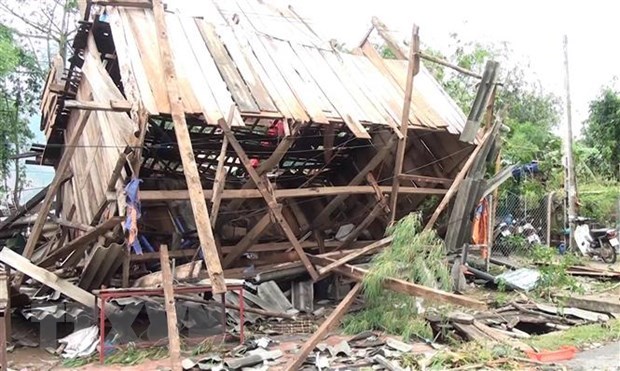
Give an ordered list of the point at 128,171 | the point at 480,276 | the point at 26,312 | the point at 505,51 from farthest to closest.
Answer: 1. the point at 505,51
2. the point at 480,276
3. the point at 26,312
4. the point at 128,171

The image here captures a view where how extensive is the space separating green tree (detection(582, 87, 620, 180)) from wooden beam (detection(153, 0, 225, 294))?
16.8 m

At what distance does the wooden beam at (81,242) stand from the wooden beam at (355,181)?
3.87 meters

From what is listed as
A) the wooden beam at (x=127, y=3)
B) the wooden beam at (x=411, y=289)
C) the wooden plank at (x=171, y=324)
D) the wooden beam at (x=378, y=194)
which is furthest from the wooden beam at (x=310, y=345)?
the wooden beam at (x=127, y=3)

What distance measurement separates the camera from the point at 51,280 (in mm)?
7418

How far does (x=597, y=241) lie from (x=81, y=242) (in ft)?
40.7

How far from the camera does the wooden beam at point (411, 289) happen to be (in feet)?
19.1

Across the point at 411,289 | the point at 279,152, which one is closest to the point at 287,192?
the point at 279,152

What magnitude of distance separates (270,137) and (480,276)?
17.7 ft

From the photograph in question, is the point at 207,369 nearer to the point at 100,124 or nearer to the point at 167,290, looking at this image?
the point at 167,290

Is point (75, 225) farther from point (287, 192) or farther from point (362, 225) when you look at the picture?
point (362, 225)

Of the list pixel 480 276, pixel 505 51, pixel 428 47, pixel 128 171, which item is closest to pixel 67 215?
pixel 128 171

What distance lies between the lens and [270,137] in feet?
30.5

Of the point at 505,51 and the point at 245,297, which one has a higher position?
the point at 505,51

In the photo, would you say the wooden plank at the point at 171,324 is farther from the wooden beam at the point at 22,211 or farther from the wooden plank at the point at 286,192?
the wooden beam at the point at 22,211
